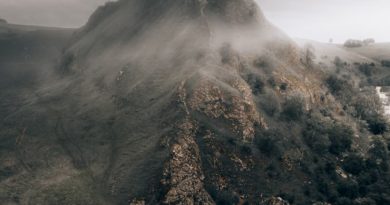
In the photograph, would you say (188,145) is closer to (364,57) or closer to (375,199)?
(375,199)

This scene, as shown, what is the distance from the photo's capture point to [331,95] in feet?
395

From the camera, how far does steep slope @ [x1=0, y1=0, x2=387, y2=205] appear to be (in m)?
81.5

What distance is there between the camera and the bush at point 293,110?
10250 centimetres

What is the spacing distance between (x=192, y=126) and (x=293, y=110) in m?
28.4

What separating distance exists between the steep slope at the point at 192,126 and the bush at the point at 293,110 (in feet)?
1.12

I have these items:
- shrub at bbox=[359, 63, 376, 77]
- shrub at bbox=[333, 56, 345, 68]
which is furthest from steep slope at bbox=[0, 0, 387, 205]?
shrub at bbox=[359, 63, 376, 77]

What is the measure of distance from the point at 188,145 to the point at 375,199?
38077mm

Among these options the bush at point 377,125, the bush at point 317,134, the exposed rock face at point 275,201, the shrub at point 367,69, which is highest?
the shrub at point 367,69

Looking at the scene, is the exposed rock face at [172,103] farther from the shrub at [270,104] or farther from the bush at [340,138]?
the bush at [340,138]

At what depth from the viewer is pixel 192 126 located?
88.3m

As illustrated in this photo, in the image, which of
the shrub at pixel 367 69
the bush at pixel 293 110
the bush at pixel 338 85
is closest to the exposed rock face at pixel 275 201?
the bush at pixel 293 110

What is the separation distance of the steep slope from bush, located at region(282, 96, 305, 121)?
0.34 metres

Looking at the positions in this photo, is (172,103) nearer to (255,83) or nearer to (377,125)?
(255,83)

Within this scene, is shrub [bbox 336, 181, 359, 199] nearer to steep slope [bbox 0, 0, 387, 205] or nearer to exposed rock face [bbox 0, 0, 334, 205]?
steep slope [bbox 0, 0, 387, 205]
